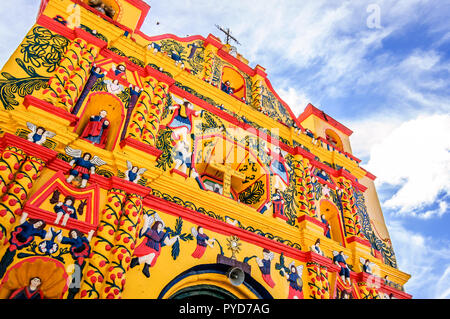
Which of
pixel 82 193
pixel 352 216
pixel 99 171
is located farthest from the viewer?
pixel 352 216

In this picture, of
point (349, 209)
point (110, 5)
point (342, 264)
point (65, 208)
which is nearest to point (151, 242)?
point (65, 208)

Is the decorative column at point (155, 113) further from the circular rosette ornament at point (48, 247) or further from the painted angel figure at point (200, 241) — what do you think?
the circular rosette ornament at point (48, 247)

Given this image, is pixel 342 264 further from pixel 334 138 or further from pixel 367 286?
pixel 334 138

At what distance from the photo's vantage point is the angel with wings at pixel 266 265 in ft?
20.0

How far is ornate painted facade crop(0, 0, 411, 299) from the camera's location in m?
4.36

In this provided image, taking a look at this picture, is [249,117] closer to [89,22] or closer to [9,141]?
[89,22]

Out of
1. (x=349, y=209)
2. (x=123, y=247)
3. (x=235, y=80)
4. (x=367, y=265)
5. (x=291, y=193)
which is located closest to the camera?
(x=123, y=247)

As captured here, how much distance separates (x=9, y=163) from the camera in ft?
14.1

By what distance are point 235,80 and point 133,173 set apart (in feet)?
19.1

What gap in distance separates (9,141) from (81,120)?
1499 millimetres

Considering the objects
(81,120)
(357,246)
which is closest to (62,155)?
(81,120)

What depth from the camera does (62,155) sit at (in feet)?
16.3

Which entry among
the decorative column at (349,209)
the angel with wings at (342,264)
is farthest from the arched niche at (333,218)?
the angel with wings at (342,264)

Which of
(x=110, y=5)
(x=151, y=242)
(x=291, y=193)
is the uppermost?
(x=110, y=5)
